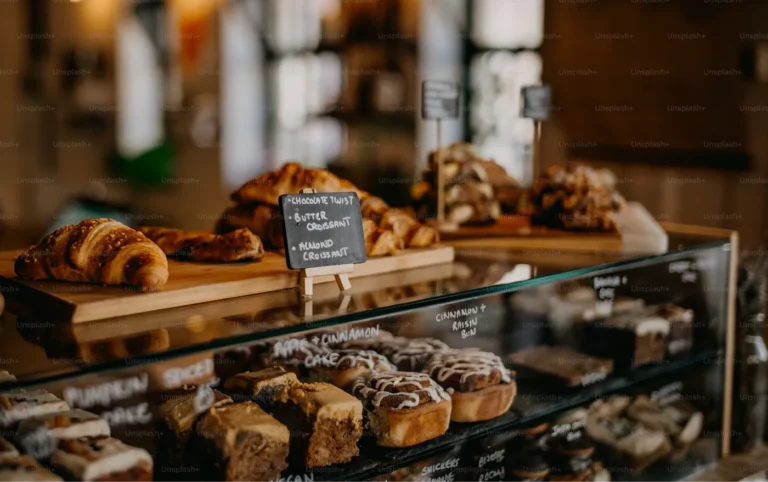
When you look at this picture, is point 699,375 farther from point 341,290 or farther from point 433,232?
point 341,290

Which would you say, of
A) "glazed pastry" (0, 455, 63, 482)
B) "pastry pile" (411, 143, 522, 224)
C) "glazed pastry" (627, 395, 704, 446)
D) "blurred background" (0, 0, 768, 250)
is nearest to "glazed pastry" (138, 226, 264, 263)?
"glazed pastry" (0, 455, 63, 482)

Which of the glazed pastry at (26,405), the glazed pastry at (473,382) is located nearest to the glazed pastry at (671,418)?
the glazed pastry at (473,382)

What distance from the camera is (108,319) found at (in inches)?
68.1

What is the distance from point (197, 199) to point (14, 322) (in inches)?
234

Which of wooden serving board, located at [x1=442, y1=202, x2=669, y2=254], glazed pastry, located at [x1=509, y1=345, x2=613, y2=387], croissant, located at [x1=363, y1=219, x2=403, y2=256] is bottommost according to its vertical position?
glazed pastry, located at [x1=509, y1=345, x2=613, y2=387]

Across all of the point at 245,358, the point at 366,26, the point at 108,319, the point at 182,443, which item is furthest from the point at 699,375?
the point at 366,26

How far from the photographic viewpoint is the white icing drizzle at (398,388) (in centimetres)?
210

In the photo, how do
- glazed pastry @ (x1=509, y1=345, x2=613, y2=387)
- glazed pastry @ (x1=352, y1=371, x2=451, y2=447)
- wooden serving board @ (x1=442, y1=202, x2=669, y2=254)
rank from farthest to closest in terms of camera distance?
wooden serving board @ (x1=442, y1=202, x2=669, y2=254) → glazed pastry @ (x1=509, y1=345, x2=613, y2=387) → glazed pastry @ (x1=352, y1=371, x2=451, y2=447)

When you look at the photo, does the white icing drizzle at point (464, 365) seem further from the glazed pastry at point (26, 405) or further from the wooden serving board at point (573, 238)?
the glazed pastry at point (26, 405)

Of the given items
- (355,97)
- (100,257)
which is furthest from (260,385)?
(355,97)

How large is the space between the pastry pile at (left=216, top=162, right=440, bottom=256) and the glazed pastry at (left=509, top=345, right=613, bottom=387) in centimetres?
52

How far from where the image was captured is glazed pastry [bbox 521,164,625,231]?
2971 millimetres

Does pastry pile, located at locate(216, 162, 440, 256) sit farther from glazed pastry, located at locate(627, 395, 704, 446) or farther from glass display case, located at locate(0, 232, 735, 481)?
glazed pastry, located at locate(627, 395, 704, 446)

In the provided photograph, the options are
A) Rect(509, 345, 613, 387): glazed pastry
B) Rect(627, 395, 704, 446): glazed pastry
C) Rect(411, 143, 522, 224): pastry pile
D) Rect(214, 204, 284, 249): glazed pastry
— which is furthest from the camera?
Rect(411, 143, 522, 224): pastry pile
